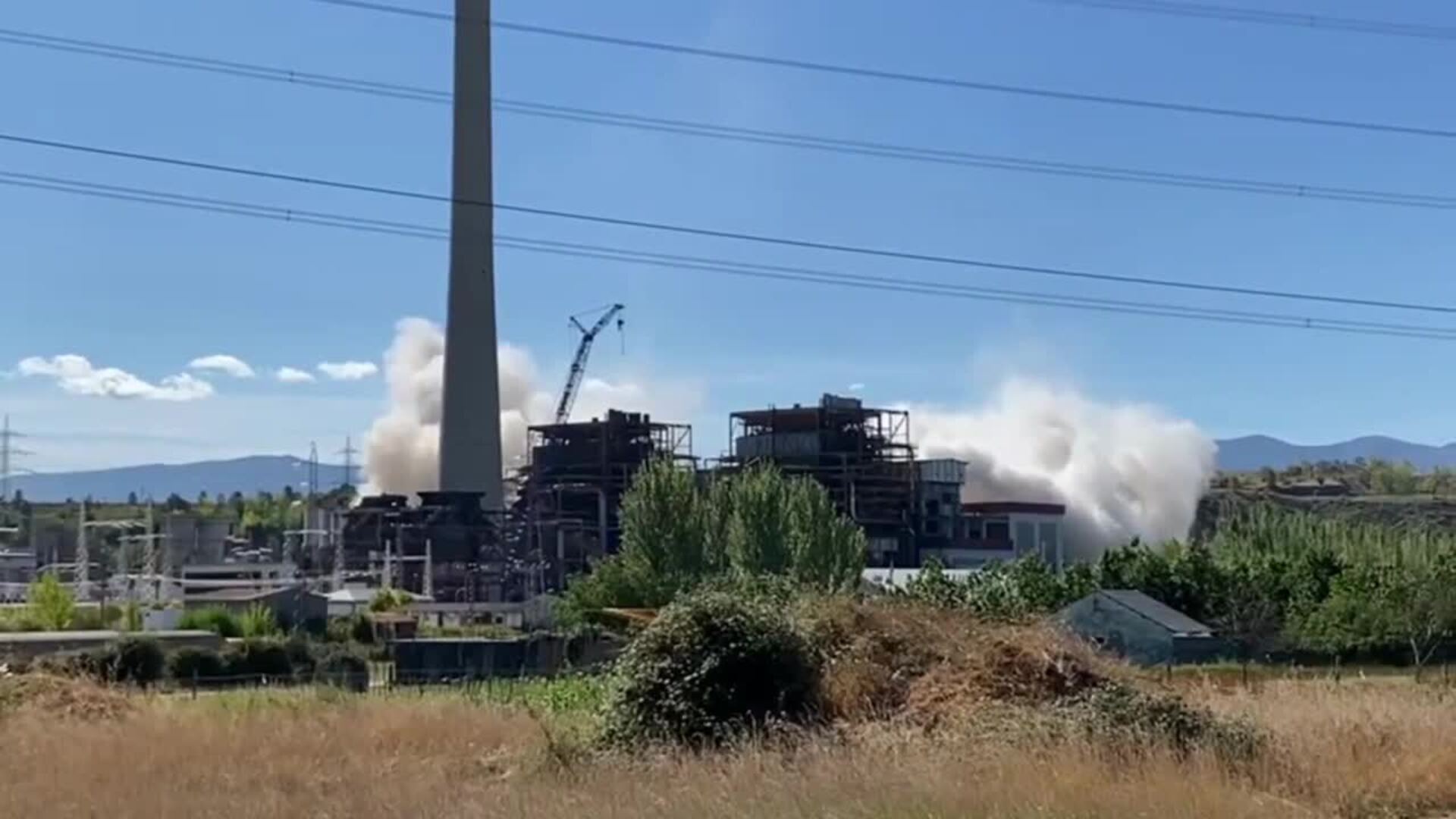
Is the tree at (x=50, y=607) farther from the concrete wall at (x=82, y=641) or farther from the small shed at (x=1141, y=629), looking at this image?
the small shed at (x=1141, y=629)

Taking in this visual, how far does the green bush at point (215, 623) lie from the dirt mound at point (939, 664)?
52130mm

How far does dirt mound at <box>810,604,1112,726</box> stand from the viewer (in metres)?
21.2

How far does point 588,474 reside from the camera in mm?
136000

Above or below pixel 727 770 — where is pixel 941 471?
above

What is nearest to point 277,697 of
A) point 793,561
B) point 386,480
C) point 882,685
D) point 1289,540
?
point 882,685

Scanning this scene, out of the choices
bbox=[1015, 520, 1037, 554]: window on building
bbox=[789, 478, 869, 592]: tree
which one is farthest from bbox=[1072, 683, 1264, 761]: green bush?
bbox=[1015, 520, 1037, 554]: window on building

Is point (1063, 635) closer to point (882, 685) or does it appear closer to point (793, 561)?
point (882, 685)

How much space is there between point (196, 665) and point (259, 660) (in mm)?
3095

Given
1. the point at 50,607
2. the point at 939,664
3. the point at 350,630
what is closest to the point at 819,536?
the point at 350,630

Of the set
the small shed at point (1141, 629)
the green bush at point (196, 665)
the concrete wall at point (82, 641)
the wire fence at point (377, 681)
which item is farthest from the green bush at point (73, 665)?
the small shed at point (1141, 629)

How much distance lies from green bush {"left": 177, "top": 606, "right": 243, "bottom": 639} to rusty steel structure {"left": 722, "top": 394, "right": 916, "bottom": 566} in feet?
196

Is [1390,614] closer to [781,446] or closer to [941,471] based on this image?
[781,446]

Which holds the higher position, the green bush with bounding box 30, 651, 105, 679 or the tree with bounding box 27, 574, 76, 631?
the tree with bounding box 27, 574, 76, 631

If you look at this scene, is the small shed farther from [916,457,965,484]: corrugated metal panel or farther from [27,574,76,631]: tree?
[916,457,965,484]: corrugated metal panel
